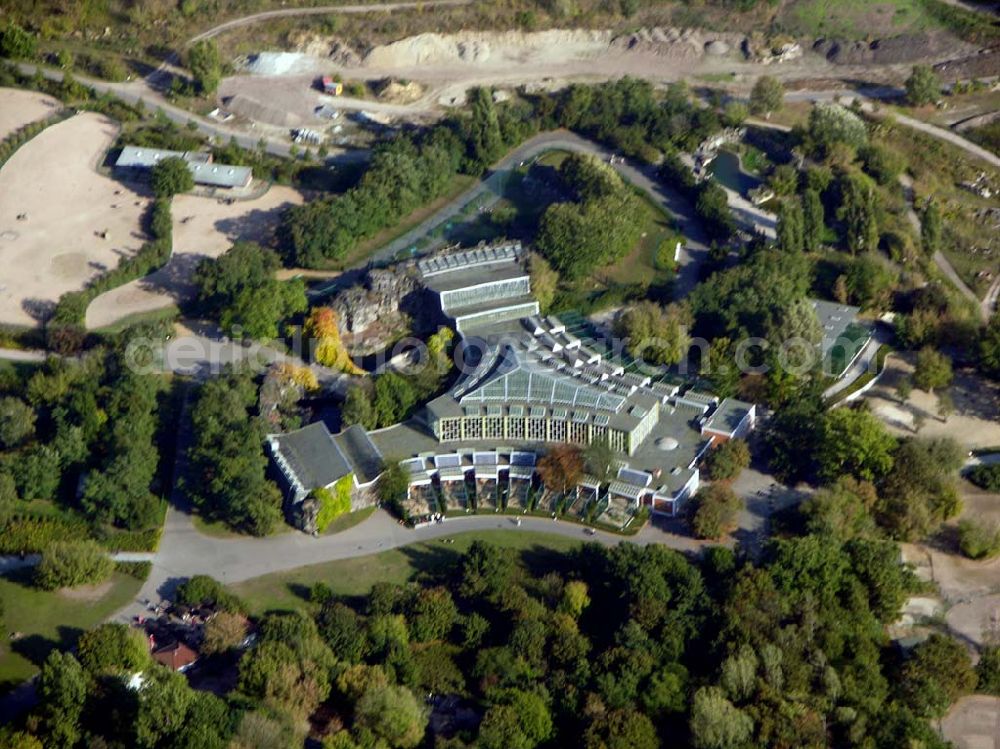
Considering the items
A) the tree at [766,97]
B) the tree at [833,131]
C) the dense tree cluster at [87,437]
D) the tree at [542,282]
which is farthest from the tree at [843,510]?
the tree at [766,97]

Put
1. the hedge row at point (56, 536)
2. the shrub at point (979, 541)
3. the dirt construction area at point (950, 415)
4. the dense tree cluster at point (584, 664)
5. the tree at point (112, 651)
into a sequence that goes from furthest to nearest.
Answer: the dirt construction area at point (950, 415), the hedge row at point (56, 536), the shrub at point (979, 541), the tree at point (112, 651), the dense tree cluster at point (584, 664)

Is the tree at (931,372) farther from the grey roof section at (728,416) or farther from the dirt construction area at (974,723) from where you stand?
the dirt construction area at (974,723)

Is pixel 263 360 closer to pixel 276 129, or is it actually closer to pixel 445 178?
pixel 445 178

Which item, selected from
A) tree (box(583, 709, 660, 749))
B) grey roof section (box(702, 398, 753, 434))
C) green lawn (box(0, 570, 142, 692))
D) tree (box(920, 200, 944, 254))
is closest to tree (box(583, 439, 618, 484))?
grey roof section (box(702, 398, 753, 434))

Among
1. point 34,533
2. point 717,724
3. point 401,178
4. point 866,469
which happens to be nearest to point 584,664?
point 717,724

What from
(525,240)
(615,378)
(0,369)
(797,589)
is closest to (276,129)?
(525,240)

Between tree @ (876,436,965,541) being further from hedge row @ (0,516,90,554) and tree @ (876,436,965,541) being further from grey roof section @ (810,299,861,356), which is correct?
hedge row @ (0,516,90,554)

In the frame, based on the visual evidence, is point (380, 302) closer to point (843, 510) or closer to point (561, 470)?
point (561, 470)
